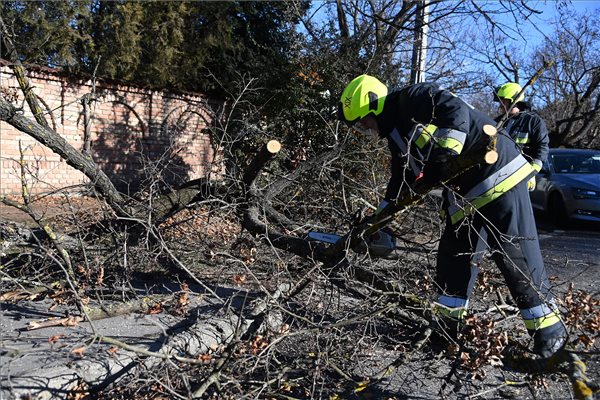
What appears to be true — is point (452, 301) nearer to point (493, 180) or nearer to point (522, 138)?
point (493, 180)

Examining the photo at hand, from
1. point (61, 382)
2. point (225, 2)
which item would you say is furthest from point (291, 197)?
point (225, 2)

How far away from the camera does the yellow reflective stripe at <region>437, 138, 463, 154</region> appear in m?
3.02

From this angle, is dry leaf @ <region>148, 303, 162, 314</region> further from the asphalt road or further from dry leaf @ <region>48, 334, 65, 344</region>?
the asphalt road

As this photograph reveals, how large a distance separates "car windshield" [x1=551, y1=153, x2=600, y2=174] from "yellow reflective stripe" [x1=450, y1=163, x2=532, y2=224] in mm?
6479

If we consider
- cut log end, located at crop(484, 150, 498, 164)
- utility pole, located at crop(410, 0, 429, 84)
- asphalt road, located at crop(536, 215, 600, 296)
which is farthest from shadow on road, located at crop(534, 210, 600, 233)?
cut log end, located at crop(484, 150, 498, 164)

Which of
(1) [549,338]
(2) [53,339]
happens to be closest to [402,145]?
(1) [549,338]

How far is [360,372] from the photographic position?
10.3 ft

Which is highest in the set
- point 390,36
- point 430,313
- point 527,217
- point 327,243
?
point 390,36

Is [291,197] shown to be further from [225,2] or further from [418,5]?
[225,2]

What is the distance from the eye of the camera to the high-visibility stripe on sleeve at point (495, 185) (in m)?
3.21

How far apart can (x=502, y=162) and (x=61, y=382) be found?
269cm

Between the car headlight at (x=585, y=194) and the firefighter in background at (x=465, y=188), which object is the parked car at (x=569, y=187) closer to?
the car headlight at (x=585, y=194)

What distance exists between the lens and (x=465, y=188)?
10.8ft

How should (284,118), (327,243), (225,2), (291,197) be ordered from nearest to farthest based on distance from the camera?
1. (327,243)
2. (291,197)
3. (284,118)
4. (225,2)
